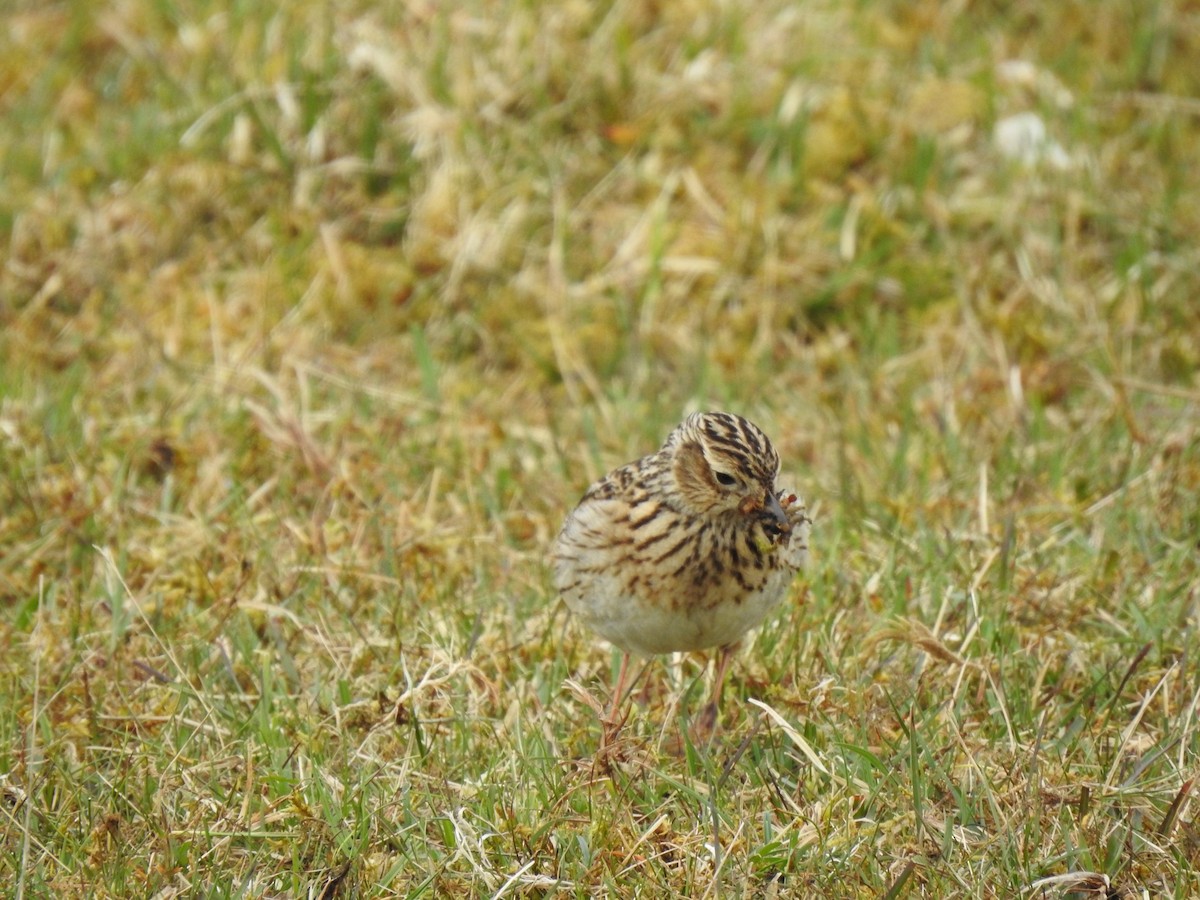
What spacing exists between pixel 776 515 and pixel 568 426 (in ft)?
8.43

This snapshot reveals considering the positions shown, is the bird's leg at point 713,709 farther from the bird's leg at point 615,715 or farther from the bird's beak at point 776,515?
the bird's beak at point 776,515

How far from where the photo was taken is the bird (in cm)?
483

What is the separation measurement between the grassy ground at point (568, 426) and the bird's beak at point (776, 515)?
453 mm

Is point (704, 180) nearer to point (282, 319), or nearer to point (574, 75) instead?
point (574, 75)

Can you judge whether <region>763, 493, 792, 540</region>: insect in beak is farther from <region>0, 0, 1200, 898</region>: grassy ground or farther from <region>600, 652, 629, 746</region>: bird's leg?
<region>600, 652, 629, 746</region>: bird's leg

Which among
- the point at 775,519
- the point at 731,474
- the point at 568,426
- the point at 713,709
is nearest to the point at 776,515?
the point at 775,519

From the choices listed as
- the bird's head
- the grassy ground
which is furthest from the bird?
the grassy ground

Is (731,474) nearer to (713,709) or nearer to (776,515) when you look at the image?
(776,515)

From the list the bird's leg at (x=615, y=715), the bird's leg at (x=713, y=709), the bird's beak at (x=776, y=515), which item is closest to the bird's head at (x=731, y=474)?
the bird's beak at (x=776, y=515)

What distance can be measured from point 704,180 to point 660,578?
3.87 m

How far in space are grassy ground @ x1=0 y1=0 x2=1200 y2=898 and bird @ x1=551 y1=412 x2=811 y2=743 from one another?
0.28 metres

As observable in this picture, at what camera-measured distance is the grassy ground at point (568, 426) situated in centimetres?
443

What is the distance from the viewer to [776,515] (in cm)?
480

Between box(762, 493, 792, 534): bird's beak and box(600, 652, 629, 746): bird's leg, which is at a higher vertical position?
box(762, 493, 792, 534): bird's beak
